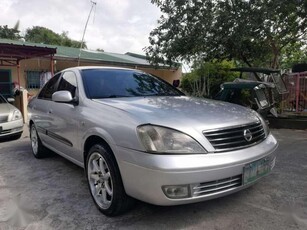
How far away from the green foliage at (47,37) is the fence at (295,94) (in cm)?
3161

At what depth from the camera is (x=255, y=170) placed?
2.88 m

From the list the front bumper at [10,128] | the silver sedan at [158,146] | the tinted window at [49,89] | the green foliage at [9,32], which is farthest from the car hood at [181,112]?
the green foliage at [9,32]

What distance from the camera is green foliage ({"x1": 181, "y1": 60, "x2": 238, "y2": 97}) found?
41.6 feet

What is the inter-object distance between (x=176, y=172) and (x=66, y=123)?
6.47ft

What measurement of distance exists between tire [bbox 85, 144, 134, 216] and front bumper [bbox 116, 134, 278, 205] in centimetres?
12

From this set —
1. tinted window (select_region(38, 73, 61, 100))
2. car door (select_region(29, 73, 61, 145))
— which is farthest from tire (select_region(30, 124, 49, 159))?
tinted window (select_region(38, 73, 61, 100))

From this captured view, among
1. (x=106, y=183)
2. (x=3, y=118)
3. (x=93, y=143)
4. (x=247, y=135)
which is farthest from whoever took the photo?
(x=3, y=118)

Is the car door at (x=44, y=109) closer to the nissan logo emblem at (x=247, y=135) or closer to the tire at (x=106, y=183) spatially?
the tire at (x=106, y=183)

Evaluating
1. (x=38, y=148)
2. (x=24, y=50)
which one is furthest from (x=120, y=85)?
(x=24, y=50)

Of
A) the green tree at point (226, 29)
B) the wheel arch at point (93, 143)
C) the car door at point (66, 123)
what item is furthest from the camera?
the green tree at point (226, 29)

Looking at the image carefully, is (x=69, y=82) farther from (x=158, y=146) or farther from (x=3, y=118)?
(x=3, y=118)

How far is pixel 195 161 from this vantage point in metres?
2.51

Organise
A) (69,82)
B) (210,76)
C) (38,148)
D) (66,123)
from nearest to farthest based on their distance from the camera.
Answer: (66,123), (69,82), (38,148), (210,76)

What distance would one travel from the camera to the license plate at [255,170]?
9.11 ft
